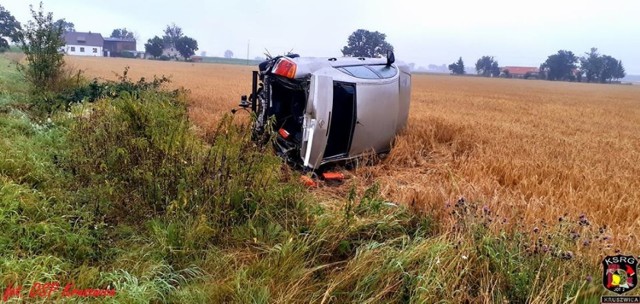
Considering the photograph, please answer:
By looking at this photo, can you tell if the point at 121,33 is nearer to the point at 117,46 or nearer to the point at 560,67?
the point at 117,46

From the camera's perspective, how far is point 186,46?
86.3m

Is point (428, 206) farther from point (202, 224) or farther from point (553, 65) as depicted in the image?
point (553, 65)

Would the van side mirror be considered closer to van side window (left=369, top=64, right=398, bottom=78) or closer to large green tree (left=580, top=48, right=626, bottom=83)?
van side window (left=369, top=64, right=398, bottom=78)

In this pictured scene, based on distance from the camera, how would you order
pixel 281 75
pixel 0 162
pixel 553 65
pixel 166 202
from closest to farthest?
pixel 166 202 → pixel 0 162 → pixel 281 75 → pixel 553 65

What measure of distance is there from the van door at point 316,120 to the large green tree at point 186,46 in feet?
291

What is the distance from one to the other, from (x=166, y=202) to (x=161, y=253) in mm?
538

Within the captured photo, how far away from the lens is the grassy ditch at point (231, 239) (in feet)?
8.23

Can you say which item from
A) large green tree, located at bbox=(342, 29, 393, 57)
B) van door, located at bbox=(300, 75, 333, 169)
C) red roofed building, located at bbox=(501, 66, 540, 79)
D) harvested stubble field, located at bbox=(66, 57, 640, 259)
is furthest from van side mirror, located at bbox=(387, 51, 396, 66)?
red roofed building, located at bbox=(501, 66, 540, 79)

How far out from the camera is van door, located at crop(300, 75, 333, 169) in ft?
17.0

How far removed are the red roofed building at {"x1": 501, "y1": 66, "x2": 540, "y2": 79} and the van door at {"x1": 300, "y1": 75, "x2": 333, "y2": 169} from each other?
99.9 metres

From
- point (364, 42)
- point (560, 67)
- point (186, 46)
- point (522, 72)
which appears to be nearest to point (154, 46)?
point (186, 46)

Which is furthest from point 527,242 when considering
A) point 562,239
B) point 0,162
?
point 0,162

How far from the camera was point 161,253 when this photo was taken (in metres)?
2.92

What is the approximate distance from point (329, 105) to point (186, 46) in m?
89.0
